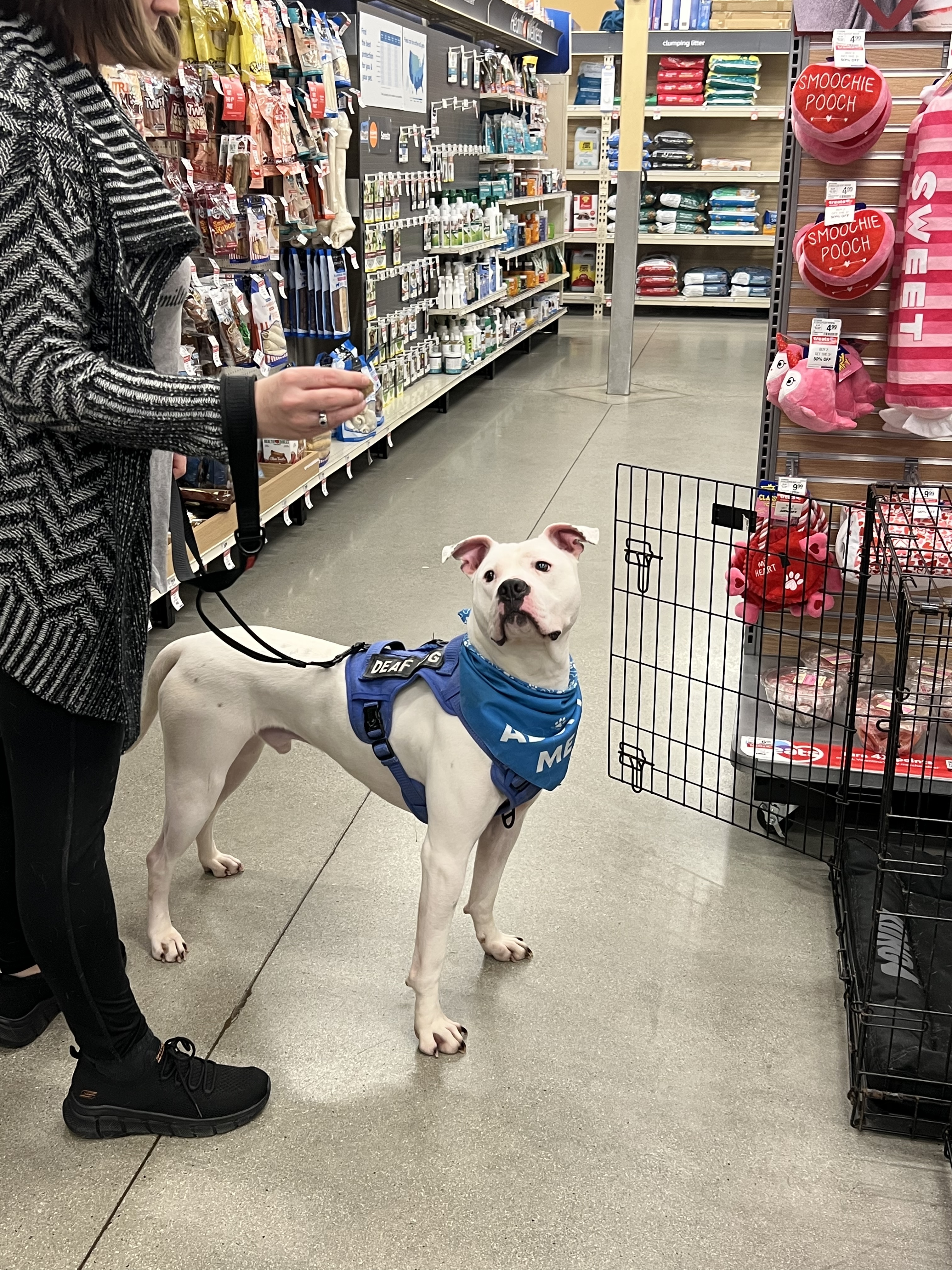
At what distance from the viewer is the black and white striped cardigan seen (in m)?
1.21

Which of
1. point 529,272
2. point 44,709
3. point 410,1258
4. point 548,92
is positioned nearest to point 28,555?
point 44,709

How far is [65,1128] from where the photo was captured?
1.81 metres

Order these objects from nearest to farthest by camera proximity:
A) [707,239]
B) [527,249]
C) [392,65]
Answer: [392,65] < [527,249] < [707,239]

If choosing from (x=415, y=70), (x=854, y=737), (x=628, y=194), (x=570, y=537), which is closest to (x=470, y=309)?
(x=628, y=194)

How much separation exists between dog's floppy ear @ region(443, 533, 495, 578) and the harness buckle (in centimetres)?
28

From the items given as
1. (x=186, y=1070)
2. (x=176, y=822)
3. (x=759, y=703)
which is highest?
(x=176, y=822)

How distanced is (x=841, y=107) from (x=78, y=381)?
1.94 metres

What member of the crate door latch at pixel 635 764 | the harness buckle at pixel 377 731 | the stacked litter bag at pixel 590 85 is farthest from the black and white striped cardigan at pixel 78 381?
the stacked litter bag at pixel 590 85

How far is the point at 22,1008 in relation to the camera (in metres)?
1.99

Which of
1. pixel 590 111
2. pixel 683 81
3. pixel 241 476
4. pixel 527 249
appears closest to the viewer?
pixel 241 476

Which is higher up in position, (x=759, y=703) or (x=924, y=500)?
(x=924, y=500)

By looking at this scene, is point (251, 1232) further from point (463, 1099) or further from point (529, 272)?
point (529, 272)

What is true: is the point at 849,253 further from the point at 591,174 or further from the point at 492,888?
the point at 591,174

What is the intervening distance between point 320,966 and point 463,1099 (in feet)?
1.50
